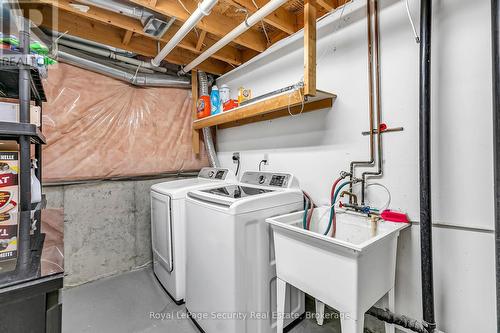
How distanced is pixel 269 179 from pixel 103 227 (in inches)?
73.7

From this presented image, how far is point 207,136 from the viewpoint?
3.04 m

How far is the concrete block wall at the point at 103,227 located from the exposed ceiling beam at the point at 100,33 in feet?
4.67

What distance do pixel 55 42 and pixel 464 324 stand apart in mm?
3651

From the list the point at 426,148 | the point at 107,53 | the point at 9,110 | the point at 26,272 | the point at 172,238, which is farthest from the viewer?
the point at 107,53

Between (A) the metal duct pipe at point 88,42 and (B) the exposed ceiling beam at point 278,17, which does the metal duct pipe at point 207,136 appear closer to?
(A) the metal duct pipe at point 88,42

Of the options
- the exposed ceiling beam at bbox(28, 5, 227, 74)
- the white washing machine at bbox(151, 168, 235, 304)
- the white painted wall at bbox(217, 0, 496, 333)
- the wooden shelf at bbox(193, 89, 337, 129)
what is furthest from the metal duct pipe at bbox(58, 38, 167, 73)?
the white painted wall at bbox(217, 0, 496, 333)

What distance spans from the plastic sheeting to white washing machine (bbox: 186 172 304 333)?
1172 millimetres

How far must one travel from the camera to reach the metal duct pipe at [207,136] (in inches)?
116

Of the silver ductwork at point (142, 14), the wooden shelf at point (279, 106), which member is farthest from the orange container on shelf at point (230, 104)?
the silver ductwork at point (142, 14)

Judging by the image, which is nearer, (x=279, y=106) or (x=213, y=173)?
(x=279, y=106)

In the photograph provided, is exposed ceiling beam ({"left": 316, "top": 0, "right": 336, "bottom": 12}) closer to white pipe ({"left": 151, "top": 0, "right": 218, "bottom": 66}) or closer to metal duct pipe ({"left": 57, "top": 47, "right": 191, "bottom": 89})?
white pipe ({"left": 151, "top": 0, "right": 218, "bottom": 66})

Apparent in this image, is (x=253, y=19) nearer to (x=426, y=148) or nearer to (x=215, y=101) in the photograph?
(x=215, y=101)

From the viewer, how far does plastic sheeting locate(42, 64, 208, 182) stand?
2.22 m

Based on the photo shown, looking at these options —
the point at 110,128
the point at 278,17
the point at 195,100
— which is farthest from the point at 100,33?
the point at 278,17
